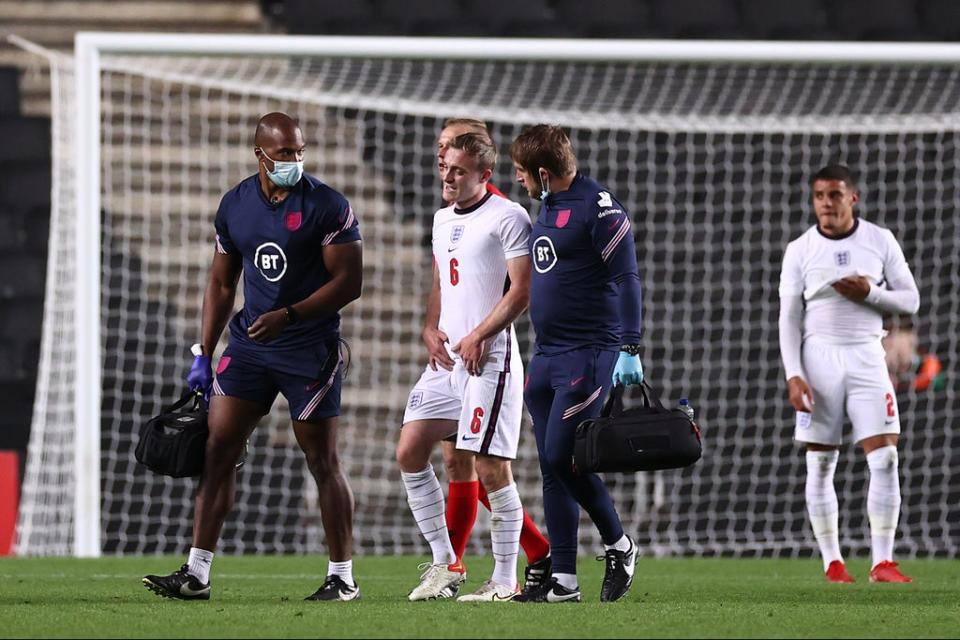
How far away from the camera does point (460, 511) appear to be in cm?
571

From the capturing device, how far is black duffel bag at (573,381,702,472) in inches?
188

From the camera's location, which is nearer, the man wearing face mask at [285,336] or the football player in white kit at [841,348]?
the man wearing face mask at [285,336]

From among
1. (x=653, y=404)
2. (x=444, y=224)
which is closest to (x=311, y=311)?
(x=444, y=224)

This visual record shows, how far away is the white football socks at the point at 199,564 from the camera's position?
513cm

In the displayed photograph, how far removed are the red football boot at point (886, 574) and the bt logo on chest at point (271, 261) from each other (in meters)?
2.91

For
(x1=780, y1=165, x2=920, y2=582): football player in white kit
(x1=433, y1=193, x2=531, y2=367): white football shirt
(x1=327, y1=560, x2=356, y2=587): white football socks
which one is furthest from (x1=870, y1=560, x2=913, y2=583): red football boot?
(x1=327, y1=560, x2=356, y2=587): white football socks

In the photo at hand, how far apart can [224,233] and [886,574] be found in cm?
312

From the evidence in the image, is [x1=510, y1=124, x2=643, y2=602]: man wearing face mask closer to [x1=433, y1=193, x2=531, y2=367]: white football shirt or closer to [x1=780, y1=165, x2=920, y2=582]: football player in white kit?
[x1=433, y1=193, x2=531, y2=367]: white football shirt

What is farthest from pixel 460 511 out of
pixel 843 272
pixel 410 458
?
pixel 843 272

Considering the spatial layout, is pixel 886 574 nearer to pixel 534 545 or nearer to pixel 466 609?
pixel 534 545

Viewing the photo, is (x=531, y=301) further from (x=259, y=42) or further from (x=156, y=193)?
(x=156, y=193)

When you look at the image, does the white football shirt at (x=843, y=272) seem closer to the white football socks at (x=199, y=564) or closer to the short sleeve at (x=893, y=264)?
the short sleeve at (x=893, y=264)

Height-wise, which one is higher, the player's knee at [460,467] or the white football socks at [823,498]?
the player's knee at [460,467]

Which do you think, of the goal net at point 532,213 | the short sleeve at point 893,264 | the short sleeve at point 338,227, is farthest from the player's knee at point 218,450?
the goal net at point 532,213
